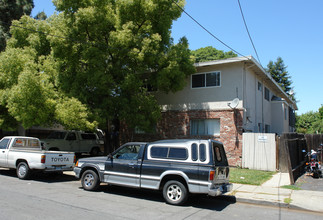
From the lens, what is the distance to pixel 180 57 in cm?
1538

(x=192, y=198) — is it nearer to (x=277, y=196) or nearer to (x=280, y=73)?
(x=277, y=196)

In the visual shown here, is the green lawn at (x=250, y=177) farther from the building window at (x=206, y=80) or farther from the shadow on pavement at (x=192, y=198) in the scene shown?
the building window at (x=206, y=80)

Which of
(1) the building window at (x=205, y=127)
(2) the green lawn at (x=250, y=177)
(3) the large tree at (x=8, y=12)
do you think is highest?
(3) the large tree at (x=8, y=12)

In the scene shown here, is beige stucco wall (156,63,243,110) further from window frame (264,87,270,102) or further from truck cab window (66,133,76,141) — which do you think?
truck cab window (66,133,76,141)

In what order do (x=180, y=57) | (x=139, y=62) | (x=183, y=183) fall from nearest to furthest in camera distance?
(x=183, y=183)
(x=139, y=62)
(x=180, y=57)

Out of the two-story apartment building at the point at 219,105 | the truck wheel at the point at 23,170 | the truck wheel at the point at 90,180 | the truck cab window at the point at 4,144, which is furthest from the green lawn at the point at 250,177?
the truck cab window at the point at 4,144

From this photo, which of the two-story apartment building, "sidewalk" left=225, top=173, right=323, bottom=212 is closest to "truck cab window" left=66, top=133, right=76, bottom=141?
the two-story apartment building

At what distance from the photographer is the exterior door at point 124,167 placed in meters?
8.18

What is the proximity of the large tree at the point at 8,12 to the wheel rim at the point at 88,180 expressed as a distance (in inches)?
725

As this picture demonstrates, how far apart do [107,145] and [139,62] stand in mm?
5411

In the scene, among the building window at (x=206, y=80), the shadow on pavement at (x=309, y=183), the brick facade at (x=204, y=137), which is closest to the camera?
the shadow on pavement at (x=309, y=183)

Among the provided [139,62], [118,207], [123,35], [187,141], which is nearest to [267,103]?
[139,62]

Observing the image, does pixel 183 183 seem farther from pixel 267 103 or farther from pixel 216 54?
pixel 216 54

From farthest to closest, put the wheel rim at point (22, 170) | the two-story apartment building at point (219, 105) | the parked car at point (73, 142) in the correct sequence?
1. the parked car at point (73, 142)
2. the two-story apartment building at point (219, 105)
3. the wheel rim at point (22, 170)
